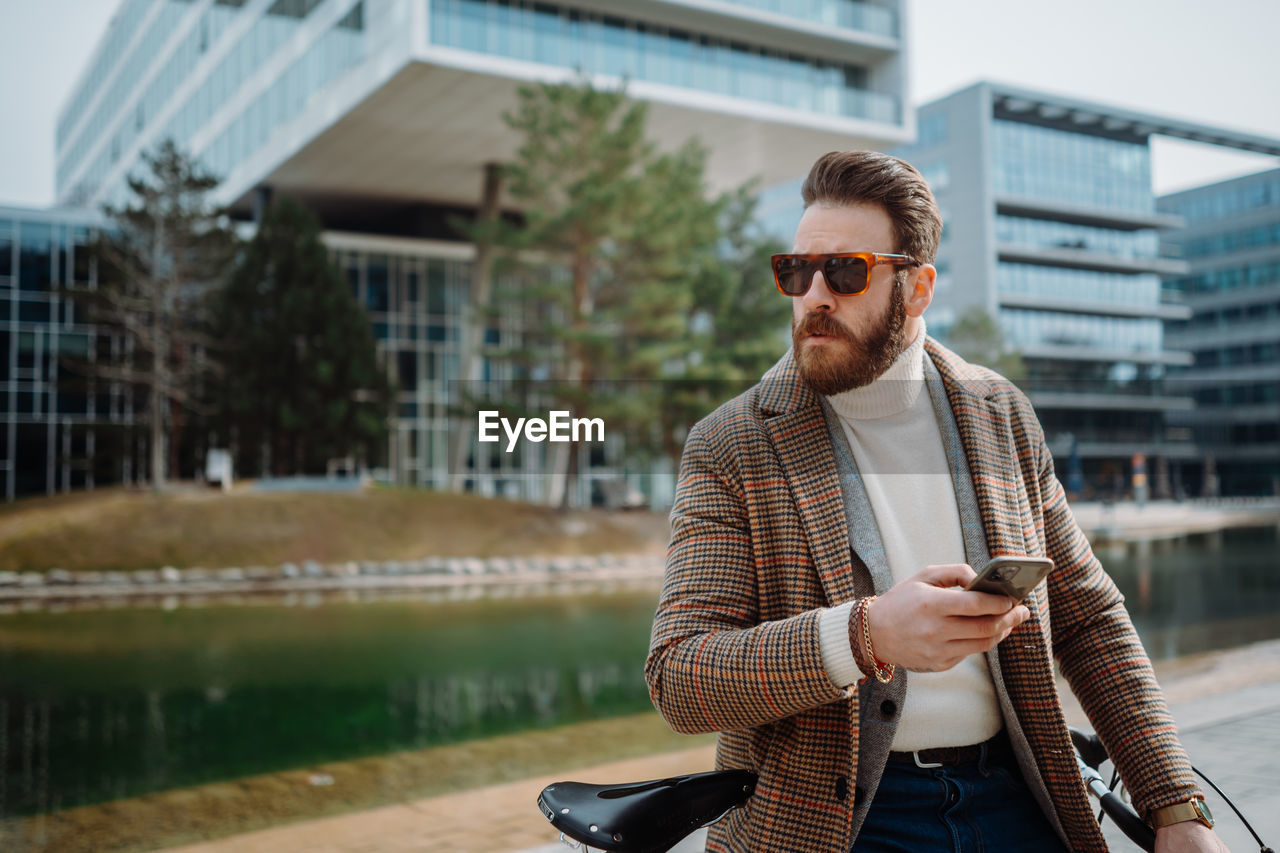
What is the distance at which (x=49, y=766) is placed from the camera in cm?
751

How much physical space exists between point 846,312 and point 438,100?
26689 mm

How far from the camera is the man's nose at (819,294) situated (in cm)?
195

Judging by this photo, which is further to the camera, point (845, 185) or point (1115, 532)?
point (1115, 532)

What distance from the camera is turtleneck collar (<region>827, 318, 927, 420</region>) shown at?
2.04m

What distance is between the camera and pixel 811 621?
5.28ft

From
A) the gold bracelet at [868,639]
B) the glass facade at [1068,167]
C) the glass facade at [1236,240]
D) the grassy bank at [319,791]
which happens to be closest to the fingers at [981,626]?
the gold bracelet at [868,639]

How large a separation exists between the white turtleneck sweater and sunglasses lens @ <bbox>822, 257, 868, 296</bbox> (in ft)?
0.67

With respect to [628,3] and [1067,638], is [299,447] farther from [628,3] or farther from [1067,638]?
[1067,638]

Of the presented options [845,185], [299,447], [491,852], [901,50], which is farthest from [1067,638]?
[901,50]

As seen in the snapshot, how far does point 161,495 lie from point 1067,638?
26.2 metres

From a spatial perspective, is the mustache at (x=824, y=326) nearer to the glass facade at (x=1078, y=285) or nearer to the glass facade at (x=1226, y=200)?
the glass facade at (x=1078, y=285)

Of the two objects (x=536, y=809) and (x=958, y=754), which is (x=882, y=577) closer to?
(x=958, y=754)

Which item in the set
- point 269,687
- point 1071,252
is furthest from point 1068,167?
point 269,687

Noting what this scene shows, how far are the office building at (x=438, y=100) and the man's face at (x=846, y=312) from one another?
2227 cm
